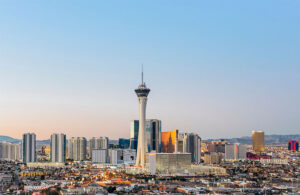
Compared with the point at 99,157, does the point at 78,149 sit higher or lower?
higher

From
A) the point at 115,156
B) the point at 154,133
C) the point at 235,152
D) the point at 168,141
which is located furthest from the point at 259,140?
the point at 115,156

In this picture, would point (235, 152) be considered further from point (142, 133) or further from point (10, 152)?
point (10, 152)

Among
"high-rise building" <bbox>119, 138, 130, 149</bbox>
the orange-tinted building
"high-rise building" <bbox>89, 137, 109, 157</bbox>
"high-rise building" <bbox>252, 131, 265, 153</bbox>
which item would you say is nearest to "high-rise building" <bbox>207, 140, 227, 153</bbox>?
"high-rise building" <bbox>252, 131, 265, 153</bbox>

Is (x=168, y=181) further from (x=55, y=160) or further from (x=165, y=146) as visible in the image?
(x=165, y=146)

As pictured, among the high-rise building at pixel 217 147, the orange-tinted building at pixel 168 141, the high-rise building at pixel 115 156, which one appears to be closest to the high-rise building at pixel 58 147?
the high-rise building at pixel 115 156

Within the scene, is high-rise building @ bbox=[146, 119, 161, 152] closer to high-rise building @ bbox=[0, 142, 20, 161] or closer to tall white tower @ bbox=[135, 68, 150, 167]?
tall white tower @ bbox=[135, 68, 150, 167]

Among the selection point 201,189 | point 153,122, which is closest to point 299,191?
point 201,189
